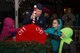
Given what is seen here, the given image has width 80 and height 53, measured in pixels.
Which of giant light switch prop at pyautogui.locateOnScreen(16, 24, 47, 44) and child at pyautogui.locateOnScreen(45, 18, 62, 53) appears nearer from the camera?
giant light switch prop at pyautogui.locateOnScreen(16, 24, 47, 44)

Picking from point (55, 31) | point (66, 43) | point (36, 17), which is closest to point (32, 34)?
point (36, 17)

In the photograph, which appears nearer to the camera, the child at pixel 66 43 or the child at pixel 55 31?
the child at pixel 66 43

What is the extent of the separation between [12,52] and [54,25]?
1.51 metres

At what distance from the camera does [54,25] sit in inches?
286

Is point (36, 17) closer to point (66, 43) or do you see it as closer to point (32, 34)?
point (32, 34)

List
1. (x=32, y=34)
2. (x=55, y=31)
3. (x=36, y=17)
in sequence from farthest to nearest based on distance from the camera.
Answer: (x=55, y=31), (x=36, y=17), (x=32, y=34)

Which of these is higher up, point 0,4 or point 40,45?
point 0,4

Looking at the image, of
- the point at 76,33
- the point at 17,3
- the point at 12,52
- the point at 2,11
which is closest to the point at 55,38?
the point at 12,52

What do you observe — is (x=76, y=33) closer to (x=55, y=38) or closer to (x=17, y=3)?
(x=17, y=3)

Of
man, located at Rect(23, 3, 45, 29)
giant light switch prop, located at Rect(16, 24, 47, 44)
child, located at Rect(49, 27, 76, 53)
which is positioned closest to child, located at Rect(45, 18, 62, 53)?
child, located at Rect(49, 27, 76, 53)

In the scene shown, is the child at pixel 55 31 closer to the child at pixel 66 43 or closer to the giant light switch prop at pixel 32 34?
the child at pixel 66 43

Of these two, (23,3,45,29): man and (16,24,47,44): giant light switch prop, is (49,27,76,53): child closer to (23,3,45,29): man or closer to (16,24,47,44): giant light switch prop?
(23,3,45,29): man

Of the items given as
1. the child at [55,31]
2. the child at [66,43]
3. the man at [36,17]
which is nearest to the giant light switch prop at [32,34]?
the man at [36,17]

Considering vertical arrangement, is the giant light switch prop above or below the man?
below
